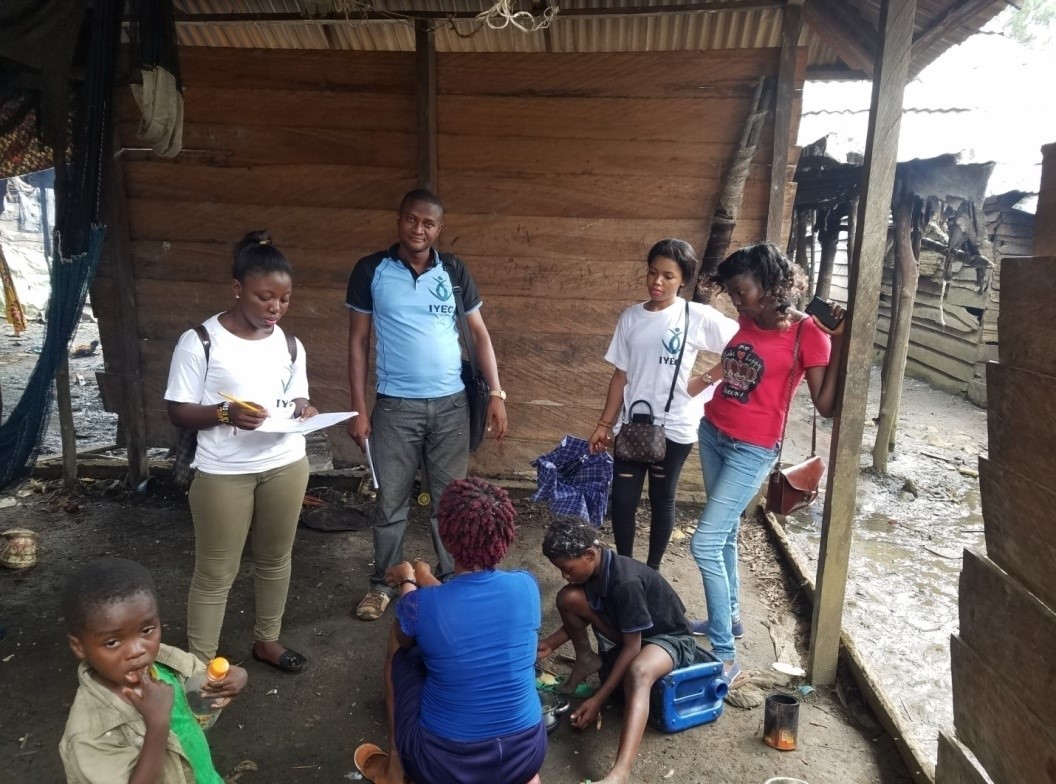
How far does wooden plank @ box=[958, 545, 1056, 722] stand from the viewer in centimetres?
140

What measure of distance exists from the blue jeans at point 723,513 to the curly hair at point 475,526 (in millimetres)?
1216

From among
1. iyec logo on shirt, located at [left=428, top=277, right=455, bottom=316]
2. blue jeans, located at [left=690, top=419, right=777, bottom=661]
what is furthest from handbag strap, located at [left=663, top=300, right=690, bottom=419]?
iyec logo on shirt, located at [left=428, top=277, right=455, bottom=316]

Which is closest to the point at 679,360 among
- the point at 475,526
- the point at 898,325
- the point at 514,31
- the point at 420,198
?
the point at 420,198

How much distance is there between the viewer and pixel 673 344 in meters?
3.40

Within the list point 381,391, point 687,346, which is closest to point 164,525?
point 381,391

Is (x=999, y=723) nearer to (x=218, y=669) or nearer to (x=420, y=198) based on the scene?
(x=218, y=669)

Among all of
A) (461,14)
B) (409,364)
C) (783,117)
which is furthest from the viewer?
(461,14)

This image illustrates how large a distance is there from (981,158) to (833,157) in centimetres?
135

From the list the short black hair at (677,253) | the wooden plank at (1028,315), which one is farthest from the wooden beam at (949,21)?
the wooden plank at (1028,315)

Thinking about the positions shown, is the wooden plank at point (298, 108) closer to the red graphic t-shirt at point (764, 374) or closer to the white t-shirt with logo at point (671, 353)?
the white t-shirt with logo at point (671, 353)

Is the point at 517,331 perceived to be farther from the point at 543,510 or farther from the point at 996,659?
the point at 996,659

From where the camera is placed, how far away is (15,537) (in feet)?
13.1

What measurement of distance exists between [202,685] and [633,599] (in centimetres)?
148

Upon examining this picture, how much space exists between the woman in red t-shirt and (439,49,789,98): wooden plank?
2141 mm
